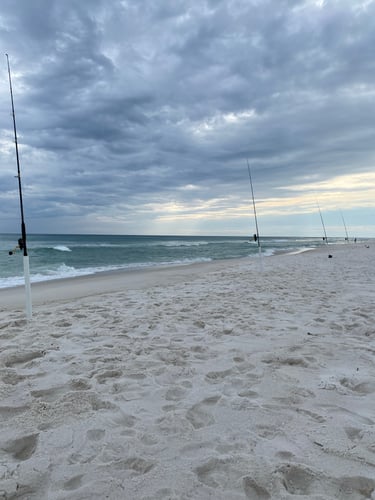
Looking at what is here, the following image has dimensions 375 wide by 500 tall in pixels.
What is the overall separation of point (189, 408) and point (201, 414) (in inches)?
4.8

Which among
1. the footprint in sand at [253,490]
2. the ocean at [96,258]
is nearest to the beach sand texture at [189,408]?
the footprint in sand at [253,490]

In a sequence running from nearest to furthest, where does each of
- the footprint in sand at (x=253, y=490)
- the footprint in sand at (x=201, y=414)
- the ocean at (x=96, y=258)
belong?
the footprint in sand at (x=253, y=490) → the footprint in sand at (x=201, y=414) → the ocean at (x=96, y=258)

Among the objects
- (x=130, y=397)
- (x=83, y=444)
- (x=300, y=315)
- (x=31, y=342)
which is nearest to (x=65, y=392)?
(x=130, y=397)

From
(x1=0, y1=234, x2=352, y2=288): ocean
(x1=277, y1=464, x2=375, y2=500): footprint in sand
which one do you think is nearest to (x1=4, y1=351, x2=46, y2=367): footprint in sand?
(x1=0, y1=234, x2=352, y2=288): ocean

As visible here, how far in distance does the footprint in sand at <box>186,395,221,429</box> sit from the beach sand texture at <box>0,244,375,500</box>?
0.6 inches

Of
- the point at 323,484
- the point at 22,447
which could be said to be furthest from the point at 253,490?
the point at 22,447

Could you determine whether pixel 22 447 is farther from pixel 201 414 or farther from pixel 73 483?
pixel 201 414

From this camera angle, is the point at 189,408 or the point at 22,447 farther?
the point at 189,408

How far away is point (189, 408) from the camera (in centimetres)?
248

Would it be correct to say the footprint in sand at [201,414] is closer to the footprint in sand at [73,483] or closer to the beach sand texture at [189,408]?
the beach sand texture at [189,408]

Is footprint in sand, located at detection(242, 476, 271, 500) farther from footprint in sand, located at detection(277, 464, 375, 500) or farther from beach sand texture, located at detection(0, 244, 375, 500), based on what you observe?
footprint in sand, located at detection(277, 464, 375, 500)

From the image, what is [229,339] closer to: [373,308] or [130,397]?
[130,397]

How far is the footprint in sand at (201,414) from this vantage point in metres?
2.28

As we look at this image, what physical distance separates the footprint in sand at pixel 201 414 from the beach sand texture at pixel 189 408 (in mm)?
15
